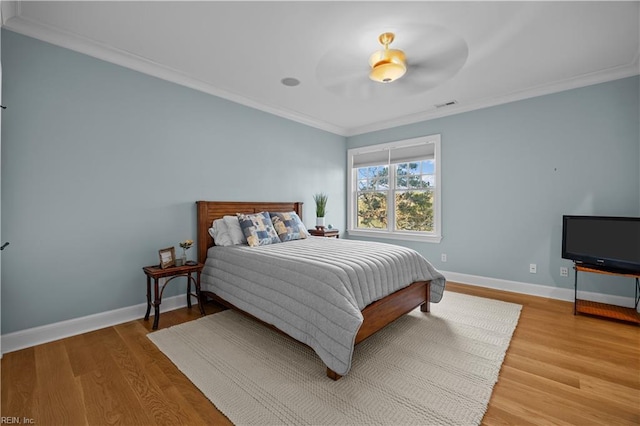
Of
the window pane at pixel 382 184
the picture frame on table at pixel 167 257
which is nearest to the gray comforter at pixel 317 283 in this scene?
the picture frame on table at pixel 167 257

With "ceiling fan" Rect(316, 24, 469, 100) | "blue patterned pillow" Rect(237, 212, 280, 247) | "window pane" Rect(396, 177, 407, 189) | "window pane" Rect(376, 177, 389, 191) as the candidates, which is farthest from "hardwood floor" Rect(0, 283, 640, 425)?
"window pane" Rect(376, 177, 389, 191)

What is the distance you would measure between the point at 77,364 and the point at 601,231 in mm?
4841

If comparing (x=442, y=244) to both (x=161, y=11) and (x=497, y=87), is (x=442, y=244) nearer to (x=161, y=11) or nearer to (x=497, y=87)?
(x=497, y=87)

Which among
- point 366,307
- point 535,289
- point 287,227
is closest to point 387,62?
point 366,307

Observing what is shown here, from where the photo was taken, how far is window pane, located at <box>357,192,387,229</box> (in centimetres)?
520

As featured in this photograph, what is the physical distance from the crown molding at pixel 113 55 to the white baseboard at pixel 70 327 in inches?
94.2

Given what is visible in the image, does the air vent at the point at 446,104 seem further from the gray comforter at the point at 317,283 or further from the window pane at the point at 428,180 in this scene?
the gray comforter at the point at 317,283

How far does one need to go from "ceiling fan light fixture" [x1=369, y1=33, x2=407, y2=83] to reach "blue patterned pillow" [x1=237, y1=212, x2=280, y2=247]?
201 cm

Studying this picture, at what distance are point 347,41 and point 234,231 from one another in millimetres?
2290

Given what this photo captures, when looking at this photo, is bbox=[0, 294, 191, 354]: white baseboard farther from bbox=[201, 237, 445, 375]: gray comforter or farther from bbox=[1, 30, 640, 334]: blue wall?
bbox=[201, 237, 445, 375]: gray comforter

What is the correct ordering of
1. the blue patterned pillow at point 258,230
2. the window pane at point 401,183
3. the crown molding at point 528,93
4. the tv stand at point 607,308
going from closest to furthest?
the tv stand at point 607,308 → the crown molding at point 528,93 → the blue patterned pillow at point 258,230 → the window pane at point 401,183

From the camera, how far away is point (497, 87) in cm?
348

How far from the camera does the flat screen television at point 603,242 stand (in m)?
2.77

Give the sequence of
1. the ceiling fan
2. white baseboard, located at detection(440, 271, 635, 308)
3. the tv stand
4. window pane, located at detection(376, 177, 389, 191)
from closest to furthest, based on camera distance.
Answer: the ceiling fan < the tv stand < white baseboard, located at detection(440, 271, 635, 308) < window pane, located at detection(376, 177, 389, 191)
